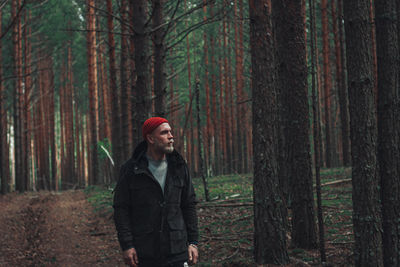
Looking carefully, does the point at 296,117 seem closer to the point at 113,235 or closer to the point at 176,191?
the point at 176,191

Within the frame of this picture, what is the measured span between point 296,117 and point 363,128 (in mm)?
1919

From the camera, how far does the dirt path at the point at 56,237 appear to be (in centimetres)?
743

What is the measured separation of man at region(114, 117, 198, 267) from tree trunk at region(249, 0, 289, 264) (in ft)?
7.79

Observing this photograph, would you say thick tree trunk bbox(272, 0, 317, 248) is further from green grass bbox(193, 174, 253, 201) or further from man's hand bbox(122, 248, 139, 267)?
green grass bbox(193, 174, 253, 201)

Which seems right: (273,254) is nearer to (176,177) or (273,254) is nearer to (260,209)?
(260,209)

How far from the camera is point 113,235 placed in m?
9.60

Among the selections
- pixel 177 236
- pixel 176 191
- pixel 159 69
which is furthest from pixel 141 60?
pixel 177 236

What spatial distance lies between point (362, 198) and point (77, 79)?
35562 millimetres

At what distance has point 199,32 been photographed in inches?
1241

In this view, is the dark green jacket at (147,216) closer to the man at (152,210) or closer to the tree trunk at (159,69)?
the man at (152,210)

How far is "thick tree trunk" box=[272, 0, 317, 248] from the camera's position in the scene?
6.37 metres

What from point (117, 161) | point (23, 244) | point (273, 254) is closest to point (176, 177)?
point (273, 254)

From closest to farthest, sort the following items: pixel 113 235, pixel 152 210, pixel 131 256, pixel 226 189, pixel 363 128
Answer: pixel 131 256 → pixel 152 210 → pixel 363 128 → pixel 113 235 → pixel 226 189

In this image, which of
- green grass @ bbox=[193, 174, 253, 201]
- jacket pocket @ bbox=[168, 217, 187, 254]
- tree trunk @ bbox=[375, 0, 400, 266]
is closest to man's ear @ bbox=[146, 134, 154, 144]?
jacket pocket @ bbox=[168, 217, 187, 254]
